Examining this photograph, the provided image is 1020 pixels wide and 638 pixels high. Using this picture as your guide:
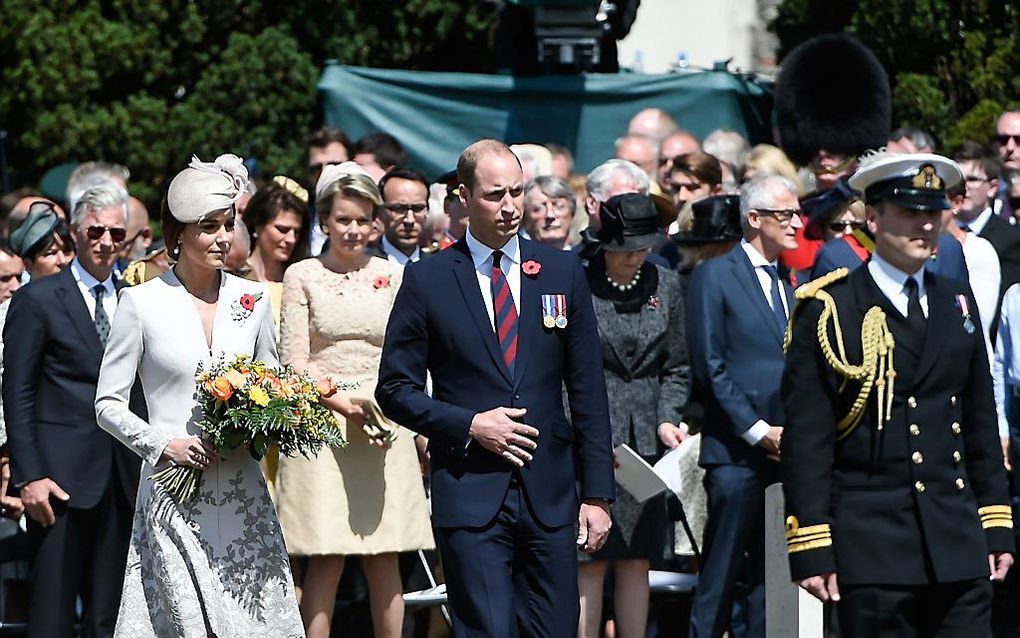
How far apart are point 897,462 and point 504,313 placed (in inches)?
57.9

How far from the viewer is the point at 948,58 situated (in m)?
13.8

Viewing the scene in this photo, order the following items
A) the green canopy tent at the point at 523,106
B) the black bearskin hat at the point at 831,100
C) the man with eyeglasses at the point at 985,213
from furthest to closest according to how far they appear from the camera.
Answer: the green canopy tent at the point at 523,106
the black bearskin hat at the point at 831,100
the man with eyeglasses at the point at 985,213

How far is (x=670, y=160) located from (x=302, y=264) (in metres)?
3.19

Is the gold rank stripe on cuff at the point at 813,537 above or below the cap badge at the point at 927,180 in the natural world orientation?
below

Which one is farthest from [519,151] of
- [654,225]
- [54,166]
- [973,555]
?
[54,166]

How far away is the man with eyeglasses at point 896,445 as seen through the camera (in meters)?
6.48

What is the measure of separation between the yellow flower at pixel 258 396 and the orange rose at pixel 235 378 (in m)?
0.04

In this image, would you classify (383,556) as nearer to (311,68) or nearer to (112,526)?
(112,526)

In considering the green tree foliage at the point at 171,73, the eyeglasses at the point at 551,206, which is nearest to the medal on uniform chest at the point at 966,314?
the eyeglasses at the point at 551,206

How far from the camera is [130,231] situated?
10.9m

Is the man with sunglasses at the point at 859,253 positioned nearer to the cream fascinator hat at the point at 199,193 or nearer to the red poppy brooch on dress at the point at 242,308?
the red poppy brooch on dress at the point at 242,308

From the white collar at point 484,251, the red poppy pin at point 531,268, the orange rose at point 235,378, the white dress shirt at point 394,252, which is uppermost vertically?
the white dress shirt at point 394,252

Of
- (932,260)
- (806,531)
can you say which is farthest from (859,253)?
(806,531)

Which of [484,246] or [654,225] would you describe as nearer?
[484,246]
